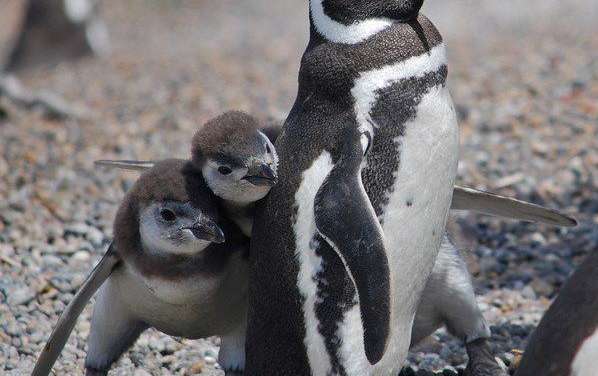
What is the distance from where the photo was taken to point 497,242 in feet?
19.1

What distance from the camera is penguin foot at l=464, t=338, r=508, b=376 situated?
156 inches

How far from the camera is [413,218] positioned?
3.44 metres

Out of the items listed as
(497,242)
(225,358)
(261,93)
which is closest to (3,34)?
(261,93)

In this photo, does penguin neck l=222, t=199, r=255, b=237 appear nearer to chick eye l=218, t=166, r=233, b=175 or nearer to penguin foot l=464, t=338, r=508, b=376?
chick eye l=218, t=166, r=233, b=175

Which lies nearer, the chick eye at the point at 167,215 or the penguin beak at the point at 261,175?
the penguin beak at the point at 261,175

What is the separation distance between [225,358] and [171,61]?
8079mm

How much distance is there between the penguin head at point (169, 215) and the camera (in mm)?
3555

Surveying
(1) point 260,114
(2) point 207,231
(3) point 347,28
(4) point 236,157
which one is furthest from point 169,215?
(1) point 260,114

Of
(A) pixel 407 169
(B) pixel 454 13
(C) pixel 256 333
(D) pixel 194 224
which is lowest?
(B) pixel 454 13

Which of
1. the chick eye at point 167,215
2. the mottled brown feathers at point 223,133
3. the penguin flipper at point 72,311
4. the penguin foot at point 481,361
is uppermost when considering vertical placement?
the mottled brown feathers at point 223,133

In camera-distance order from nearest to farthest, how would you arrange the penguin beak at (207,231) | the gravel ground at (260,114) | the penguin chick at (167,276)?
the penguin beak at (207,231), the penguin chick at (167,276), the gravel ground at (260,114)

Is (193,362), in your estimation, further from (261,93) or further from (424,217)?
(261,93)

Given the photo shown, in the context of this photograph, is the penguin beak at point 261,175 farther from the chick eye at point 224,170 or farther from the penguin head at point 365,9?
the penguin head at point 365,9

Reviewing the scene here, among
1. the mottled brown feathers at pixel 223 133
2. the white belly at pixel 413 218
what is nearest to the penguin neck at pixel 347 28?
the white belly at pixel 413 218
